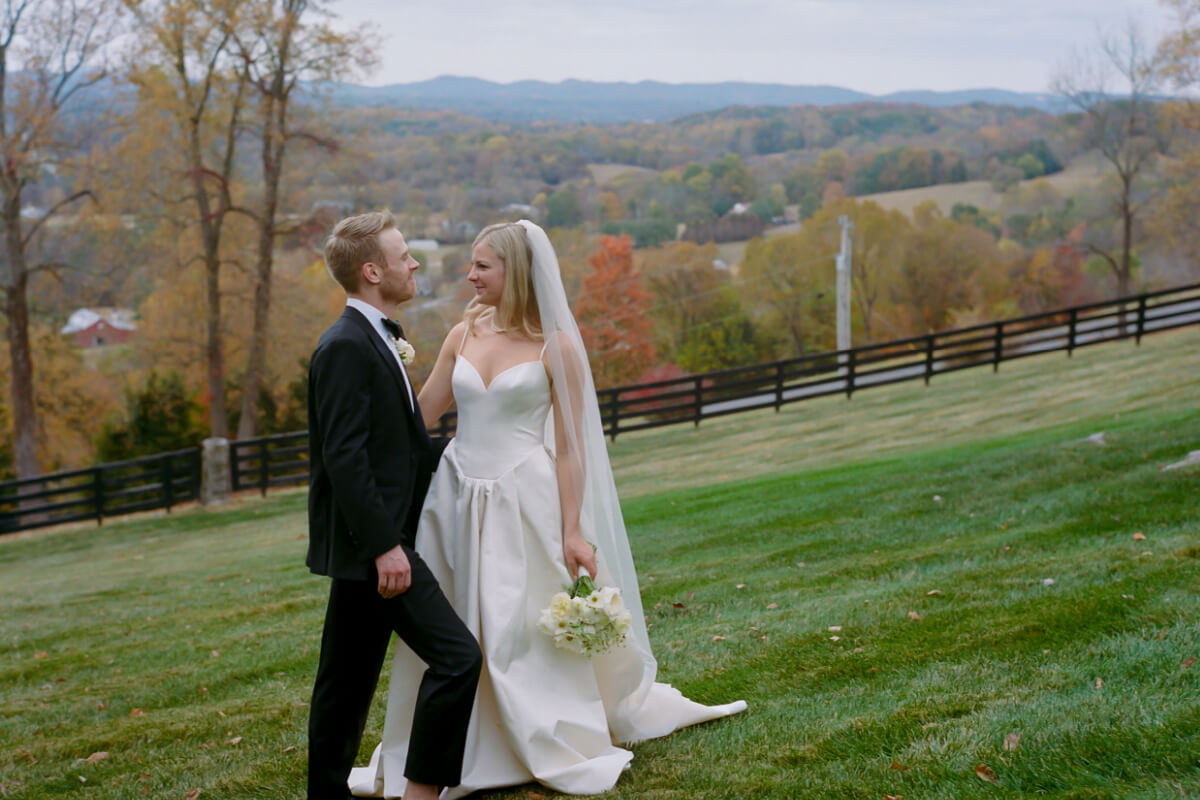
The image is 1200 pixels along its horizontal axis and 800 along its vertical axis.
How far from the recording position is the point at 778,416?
842 inches

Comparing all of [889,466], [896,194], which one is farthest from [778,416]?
[896,194]

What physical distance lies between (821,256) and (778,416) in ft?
104

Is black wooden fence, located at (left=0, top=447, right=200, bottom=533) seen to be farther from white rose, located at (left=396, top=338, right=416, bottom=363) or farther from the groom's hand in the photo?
the groom's hand

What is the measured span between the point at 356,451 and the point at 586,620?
1.01 metres

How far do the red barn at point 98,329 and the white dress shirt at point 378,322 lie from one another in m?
34.3

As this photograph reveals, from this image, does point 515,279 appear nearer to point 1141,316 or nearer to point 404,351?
point 404,351

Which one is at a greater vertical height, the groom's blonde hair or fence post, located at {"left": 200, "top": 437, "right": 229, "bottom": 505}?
the groom's blonde hair

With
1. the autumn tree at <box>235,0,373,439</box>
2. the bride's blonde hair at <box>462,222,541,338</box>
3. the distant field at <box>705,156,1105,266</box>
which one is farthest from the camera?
the distant field at <box>705,156,1105,266</box>

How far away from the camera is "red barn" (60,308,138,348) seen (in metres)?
35.6

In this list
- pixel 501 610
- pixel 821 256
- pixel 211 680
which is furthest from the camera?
pixel 821 256

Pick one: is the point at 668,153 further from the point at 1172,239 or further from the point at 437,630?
the point at 437,630

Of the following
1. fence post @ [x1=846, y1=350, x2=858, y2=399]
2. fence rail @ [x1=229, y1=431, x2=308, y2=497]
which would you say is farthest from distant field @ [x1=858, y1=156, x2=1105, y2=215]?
fence rail @ [x1=229, y1=431, x2=308, y2=497]

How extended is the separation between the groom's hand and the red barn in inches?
1360

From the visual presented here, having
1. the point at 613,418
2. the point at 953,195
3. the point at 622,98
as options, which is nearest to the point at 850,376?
the point at 613,418
